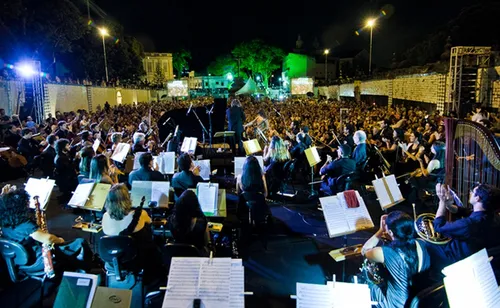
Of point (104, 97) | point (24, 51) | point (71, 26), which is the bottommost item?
point (104, 97)

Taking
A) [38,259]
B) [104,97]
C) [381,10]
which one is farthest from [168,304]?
[381,10]

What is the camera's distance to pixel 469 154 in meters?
5.13

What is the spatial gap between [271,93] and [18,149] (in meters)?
51.7

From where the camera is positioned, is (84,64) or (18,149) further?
(84,64)

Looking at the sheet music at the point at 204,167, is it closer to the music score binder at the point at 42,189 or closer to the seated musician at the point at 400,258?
the music score binder at the point at 42,189

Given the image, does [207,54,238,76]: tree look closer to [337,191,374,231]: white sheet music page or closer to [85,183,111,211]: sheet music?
[85,183,111,211]: sheet music

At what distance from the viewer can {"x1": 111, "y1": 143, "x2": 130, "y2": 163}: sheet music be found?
734 centimetres

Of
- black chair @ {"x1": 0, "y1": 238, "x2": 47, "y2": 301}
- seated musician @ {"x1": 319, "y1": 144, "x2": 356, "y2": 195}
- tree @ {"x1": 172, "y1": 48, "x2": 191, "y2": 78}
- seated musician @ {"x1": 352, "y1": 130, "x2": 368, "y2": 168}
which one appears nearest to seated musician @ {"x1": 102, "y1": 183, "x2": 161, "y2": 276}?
black chair @ {"x1": 0, "y1": 238, "x2": 47, "y2": 301}

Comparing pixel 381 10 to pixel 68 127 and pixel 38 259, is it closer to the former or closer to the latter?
pixel 68 127

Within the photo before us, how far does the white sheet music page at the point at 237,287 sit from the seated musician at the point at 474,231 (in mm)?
2375

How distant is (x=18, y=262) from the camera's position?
3818 mm

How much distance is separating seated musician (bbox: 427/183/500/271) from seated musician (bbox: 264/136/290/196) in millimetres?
4060

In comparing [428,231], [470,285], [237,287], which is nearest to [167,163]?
[428,231]

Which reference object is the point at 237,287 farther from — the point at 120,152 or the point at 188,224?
the point at 120,152
